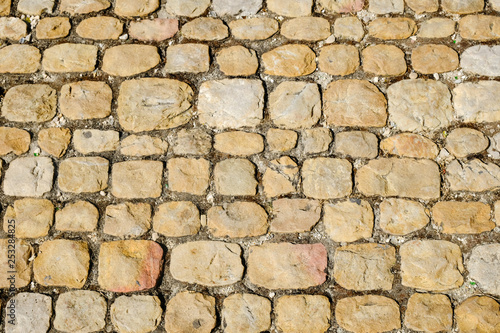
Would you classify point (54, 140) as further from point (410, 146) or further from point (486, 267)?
point (486, 267)

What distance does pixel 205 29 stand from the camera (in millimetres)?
2246

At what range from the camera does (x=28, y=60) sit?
2242 mm

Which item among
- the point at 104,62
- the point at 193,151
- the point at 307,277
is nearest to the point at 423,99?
the point at 307,277

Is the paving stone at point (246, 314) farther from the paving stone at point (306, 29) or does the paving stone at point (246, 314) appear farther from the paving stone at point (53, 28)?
the paving stone at point (53, 28)

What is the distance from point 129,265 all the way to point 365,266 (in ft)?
3.80

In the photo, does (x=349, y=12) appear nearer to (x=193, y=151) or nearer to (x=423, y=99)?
(x=423, y=99)

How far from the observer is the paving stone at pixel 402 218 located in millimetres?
2002

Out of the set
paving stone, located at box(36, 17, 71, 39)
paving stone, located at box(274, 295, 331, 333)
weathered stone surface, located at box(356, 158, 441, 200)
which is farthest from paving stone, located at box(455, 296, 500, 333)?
paving stone, located at box(36, 17, 71, 39)

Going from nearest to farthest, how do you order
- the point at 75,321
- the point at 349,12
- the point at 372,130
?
the point at 75,321, the point at 372,130, the point at 349,12

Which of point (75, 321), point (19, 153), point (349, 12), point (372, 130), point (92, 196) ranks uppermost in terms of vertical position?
point (349, 12)

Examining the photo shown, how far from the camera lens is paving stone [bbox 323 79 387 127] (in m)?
2.11

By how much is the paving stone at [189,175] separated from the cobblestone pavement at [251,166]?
1 cm

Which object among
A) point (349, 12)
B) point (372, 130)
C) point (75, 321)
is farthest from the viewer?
point (349, 12)

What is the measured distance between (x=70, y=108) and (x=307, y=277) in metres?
1.52
